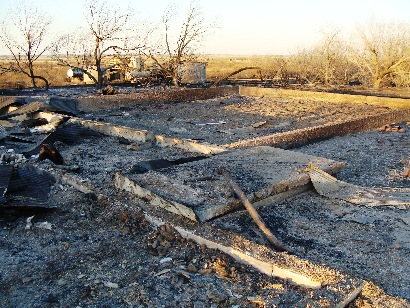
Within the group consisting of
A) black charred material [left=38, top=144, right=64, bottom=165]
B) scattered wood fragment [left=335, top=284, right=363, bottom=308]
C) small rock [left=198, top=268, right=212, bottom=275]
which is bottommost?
small rock [left=198, top=268, right=212, bottom=275]

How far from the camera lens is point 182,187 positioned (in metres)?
4.20

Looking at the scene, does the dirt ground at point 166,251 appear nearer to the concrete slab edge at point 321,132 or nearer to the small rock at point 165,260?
the small rock at point 165,260

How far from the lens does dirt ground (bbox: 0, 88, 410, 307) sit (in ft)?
9.01

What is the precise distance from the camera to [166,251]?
132 inches

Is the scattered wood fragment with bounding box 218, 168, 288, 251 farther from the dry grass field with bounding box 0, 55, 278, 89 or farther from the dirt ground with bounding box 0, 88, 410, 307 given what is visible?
the dry grass field with bounding box 0, 55, 278, 89

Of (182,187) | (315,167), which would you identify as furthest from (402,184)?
(182,187)

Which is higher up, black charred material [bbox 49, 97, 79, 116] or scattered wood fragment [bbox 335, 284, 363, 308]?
black charred material [bbox 49, 97, 79, 116]

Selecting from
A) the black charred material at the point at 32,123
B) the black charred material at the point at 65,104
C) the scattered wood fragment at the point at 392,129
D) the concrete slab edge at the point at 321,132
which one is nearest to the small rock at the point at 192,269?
the concrete slab edge at the point at 321,132

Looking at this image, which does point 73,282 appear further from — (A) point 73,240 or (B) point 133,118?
(B) point 133,118

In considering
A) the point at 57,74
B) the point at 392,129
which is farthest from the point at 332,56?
the point at 57,74

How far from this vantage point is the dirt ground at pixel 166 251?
2.75 metres

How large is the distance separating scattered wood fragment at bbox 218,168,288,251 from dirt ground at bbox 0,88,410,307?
88mm

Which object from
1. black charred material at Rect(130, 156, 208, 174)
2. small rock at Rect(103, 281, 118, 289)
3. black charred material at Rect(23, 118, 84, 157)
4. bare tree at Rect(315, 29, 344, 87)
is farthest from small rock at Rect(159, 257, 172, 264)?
bare tree at Rect(315, 29, 344, 87)

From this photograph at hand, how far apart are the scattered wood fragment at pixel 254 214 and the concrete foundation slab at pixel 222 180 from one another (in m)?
0.06
